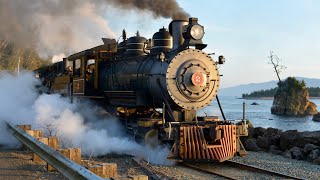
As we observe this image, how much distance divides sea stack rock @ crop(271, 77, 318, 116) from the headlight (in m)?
68.7

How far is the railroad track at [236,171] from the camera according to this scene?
28.2 ft

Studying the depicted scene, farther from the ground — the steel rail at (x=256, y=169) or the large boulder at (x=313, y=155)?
the steel rail at (x=256, y=169)

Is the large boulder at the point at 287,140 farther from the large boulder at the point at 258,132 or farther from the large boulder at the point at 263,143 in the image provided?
the large boulder at the point at 258,132

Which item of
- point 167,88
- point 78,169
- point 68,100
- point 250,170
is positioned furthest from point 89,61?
point 78,169

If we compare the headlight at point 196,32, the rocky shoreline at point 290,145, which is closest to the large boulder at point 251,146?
the rocky shoreline at point 290,145

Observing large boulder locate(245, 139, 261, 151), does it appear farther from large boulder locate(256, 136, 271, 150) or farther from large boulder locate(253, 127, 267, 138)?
large boulder locate(253, 127, 267, 138)

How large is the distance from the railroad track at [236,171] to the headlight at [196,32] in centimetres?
330

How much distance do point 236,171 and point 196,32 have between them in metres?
3.68

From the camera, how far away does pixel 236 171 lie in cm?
941

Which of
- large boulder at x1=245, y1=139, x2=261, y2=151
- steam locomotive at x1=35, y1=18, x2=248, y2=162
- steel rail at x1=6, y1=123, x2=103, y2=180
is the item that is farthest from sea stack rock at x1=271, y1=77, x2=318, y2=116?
steel rail at x1=6, y1=123, x2=103, y2=180

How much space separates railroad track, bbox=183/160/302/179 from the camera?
8.59m

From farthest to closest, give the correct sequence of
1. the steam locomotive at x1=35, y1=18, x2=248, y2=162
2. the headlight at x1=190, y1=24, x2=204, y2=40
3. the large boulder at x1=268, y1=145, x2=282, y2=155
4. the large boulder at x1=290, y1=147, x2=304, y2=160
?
the large boulder at x1=268, y1=145, x2=282, y2=155 → the large boulder at x1=290, y1=147, x2=304, y2=160 → the headlight at x1=190, y1=24, x2=204, y2=40 → the steam locomotive at x1=35, y1=18, x2=248, y2=162

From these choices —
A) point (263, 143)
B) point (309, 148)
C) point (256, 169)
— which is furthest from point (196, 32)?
point (263, 143)

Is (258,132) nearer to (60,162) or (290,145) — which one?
(290,145)
